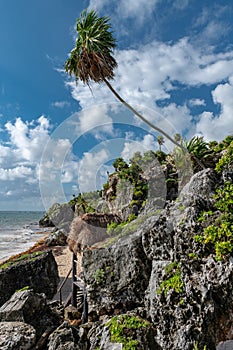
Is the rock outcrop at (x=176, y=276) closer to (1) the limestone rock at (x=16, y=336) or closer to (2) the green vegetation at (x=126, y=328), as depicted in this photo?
(2) the green vegetation at (x=126, y=328)

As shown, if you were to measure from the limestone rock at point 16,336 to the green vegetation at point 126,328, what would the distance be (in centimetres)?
224

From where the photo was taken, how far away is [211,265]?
5918mm

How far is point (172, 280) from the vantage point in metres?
6.31

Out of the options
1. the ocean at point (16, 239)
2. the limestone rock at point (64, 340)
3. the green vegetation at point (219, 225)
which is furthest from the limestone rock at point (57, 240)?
the green vegetation at point (219, 225)

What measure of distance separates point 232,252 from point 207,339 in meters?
1.84

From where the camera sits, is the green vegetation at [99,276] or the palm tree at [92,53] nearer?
the green vegetation at [99,276]

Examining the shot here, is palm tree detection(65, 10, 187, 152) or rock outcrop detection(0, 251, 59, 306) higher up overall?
palm tree detection(65, 10, 187, 152)

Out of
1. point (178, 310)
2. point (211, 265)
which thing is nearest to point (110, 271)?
point (178, 310)

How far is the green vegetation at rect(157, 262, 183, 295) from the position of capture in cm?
614

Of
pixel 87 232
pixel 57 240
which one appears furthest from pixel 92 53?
pixel 57 240

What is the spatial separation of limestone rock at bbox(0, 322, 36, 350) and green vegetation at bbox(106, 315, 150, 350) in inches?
88.1

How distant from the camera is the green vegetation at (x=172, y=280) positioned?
242 inches

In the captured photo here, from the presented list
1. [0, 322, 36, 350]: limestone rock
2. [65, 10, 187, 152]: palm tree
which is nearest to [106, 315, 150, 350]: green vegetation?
[0, 322, 36, 350]: limestone rock

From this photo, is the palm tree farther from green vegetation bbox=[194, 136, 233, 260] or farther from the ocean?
the ocean
